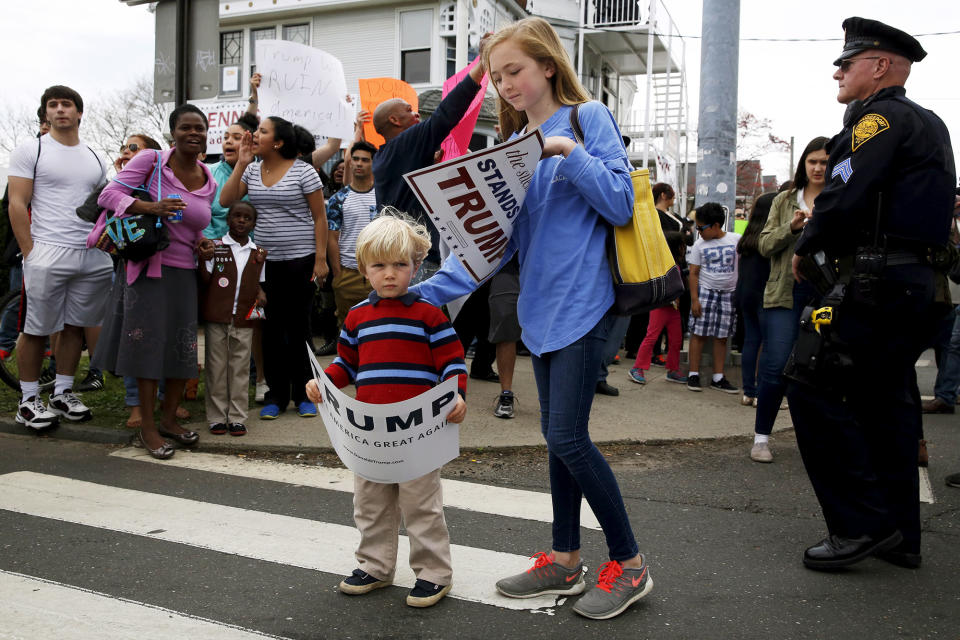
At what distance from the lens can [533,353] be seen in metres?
2.98

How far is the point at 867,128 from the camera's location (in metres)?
3.34

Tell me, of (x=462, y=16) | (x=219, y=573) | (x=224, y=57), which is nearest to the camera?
(x=219, y=573)

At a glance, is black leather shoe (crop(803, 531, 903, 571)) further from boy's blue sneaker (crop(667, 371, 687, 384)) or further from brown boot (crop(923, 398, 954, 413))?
boy's blue sneaker (crop(667, 371, 687, 384))

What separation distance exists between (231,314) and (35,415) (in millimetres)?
1493

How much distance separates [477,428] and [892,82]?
3475 millimetres

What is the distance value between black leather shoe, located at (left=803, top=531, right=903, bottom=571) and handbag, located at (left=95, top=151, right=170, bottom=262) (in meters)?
3.91

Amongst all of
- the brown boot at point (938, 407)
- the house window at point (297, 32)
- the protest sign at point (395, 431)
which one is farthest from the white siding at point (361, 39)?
the protest sign at point (395, 431)

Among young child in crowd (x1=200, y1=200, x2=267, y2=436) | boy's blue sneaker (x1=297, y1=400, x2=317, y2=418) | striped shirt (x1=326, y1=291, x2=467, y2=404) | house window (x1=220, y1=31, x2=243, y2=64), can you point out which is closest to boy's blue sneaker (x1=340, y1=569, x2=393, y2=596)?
striped shirt (x1=326, y1=291, x2=467, y2=404)

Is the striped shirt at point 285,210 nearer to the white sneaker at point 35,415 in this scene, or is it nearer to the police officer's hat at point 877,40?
the white sneaker at point 35,415

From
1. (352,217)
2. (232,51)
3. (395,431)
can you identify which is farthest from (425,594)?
(232,51)

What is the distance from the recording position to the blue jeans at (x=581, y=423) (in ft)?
9.40

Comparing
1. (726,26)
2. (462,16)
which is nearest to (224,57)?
(462,16)

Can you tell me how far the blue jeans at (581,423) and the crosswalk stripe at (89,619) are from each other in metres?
1.17

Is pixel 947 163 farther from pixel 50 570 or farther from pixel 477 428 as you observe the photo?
pixel 50 570
